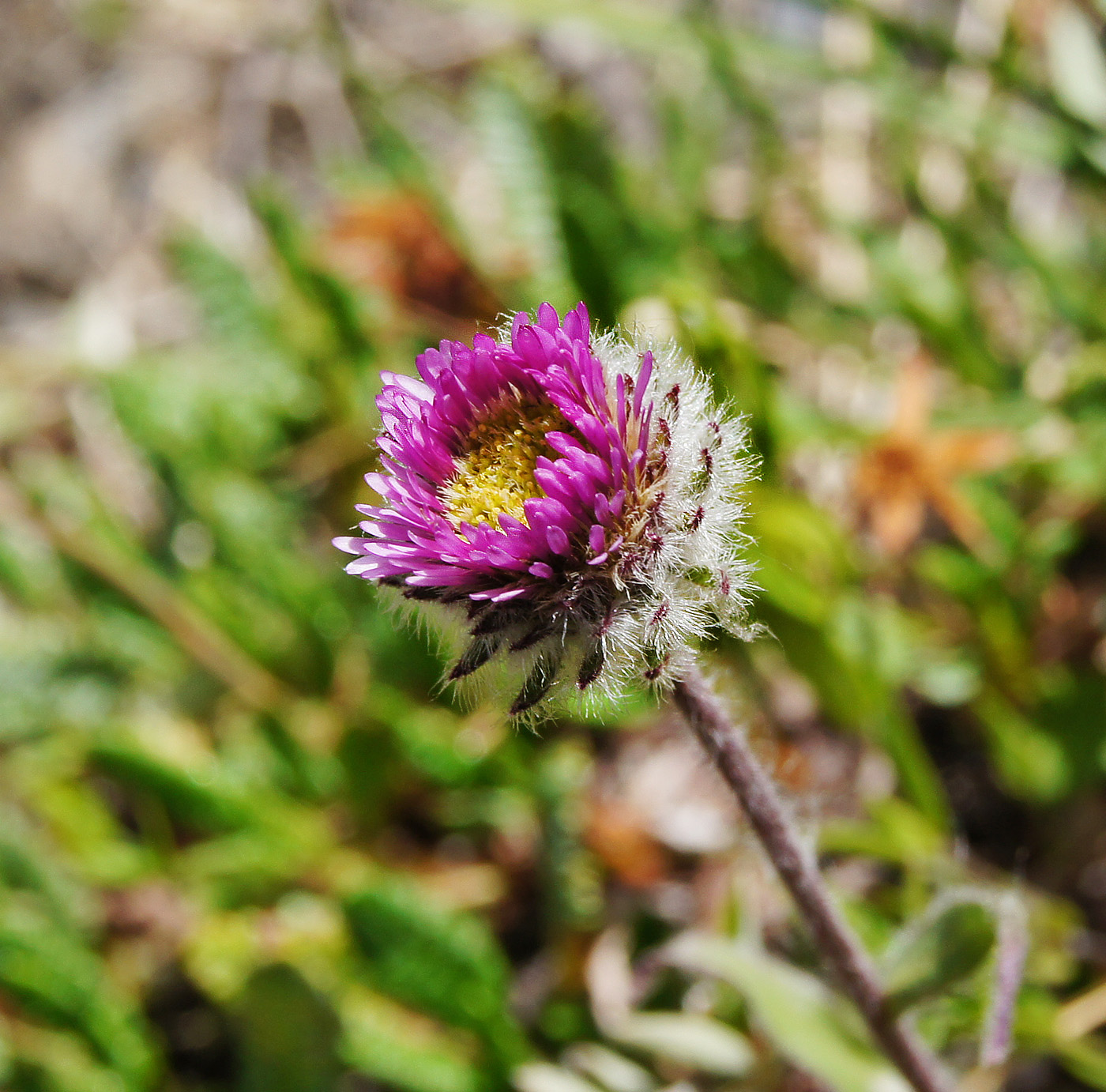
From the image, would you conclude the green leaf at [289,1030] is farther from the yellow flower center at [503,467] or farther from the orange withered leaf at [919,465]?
the orange withered leaf at [919,465]

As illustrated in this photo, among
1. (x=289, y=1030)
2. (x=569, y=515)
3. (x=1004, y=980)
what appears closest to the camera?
(x=569, y=515)

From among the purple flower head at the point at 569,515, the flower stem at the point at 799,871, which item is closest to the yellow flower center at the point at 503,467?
the purple flower head at the point at 569,515

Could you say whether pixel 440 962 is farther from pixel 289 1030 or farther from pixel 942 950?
pixel 942 950

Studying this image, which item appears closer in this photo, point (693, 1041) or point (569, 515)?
point (569, 515)

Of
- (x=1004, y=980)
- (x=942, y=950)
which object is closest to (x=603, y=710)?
(x=942, y=950)

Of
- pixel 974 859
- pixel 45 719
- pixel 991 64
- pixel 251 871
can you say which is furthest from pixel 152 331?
pixel 974 859

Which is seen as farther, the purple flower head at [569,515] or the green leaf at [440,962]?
the green leaf at [440,962]

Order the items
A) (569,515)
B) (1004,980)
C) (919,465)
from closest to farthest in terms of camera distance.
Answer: (569,515), (1004,980), (919,465)
